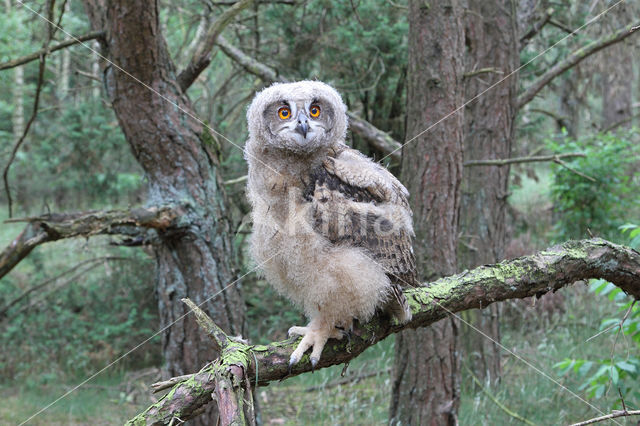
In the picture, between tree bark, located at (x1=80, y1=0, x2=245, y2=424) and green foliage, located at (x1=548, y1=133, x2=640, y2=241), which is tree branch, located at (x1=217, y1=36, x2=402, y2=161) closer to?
tree bark, located at (x1=80, y1=0, x2=245, y2=424)

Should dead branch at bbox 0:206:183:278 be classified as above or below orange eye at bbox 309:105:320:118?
below

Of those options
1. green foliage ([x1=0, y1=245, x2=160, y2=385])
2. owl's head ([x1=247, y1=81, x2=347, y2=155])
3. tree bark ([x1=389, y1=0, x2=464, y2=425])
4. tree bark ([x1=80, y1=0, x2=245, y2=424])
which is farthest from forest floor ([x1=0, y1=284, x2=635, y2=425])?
owl's head ([x1=247, y1=81, x2=347, y2=155])

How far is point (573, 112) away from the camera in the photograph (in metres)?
14.3

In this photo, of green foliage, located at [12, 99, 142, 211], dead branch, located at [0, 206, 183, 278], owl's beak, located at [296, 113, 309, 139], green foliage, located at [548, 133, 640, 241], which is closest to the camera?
owl's beak, located at [296, 113, 309, 139]

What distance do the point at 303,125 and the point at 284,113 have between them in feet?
0.67

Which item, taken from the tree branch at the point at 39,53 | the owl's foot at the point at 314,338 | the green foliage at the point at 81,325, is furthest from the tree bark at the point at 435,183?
the green foliage at the point at 81,325

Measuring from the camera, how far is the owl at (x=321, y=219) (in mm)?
2801

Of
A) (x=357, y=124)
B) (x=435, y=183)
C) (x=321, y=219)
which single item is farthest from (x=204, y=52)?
(x=321, y=219)

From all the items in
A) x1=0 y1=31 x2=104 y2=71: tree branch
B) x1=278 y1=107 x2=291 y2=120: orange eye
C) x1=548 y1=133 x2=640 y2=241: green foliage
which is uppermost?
x1=0 y1=31 x2=104 y2=71: tree branch

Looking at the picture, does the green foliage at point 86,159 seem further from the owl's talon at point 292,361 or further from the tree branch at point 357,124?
the owl's talon at point 292,361

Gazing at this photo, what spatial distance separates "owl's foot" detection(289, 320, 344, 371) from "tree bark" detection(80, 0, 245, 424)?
1792 millimetres

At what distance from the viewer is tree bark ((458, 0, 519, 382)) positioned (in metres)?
6.25

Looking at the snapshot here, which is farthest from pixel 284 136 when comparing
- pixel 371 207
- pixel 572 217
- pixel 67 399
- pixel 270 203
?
pixel 572 217

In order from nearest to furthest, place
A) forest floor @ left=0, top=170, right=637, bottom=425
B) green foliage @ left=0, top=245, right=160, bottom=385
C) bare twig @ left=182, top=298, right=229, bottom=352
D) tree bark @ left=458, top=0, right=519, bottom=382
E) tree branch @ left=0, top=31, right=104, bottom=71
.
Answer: bare twig @ left=182, top=298, right=229, bottom=352, tree branch @ left=0, top=31, right=104, bottom=71, forest floor @ left=0, top=170, right=637, bottom=425, tree bark @ left=458, top=0, right=519, bottom=382, green foliage @ left=0, top=245, right=160, bottom=385
